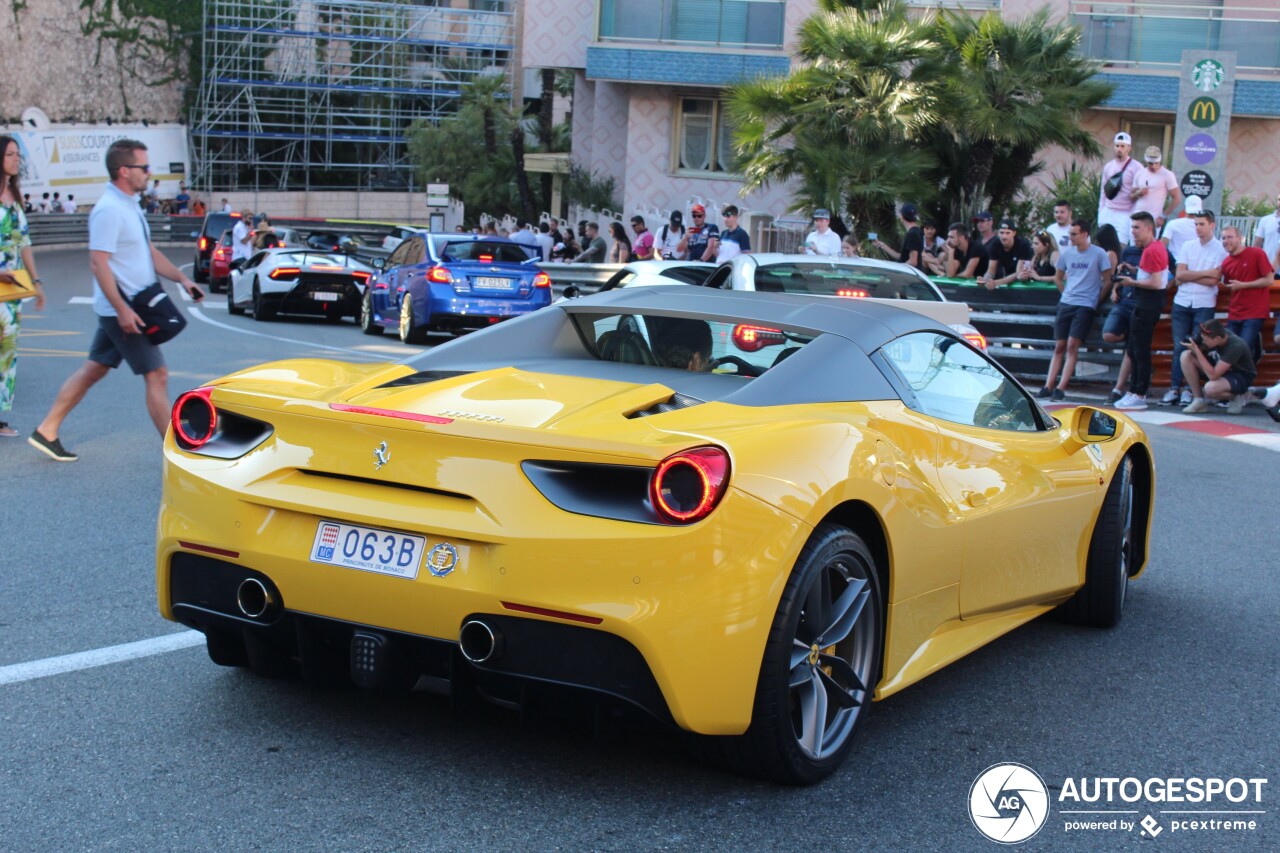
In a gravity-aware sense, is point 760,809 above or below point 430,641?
below

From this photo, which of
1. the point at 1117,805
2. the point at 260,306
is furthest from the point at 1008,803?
the point at 260,306

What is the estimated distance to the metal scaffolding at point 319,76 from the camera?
200 ft

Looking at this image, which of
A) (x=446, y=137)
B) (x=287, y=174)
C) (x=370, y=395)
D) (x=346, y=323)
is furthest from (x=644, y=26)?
(x=287, y=174)

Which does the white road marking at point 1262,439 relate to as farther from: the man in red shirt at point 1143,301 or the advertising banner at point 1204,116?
the advertising banner at point 1204,116

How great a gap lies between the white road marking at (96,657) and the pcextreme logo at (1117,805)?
271cm

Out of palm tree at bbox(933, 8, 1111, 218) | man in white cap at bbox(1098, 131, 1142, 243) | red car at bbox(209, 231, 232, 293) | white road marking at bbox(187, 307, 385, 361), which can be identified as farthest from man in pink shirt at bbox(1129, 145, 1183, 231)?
red car at bbox(209, 231, 232, 293)

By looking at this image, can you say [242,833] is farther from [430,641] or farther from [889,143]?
[889,143]

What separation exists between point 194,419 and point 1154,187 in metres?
14.2

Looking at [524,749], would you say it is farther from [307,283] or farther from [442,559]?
[307,283]

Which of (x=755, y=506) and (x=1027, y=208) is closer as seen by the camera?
(x=755, y=506)

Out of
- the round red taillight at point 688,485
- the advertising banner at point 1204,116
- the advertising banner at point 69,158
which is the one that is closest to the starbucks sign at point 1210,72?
the advertising banner at point 1204,116

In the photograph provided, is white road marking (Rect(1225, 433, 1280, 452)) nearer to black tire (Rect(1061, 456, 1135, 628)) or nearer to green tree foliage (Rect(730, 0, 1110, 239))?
black tire (Rect(1061, 456, 1135, 628))

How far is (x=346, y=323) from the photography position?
23719 mm

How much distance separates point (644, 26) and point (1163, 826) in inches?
1158
